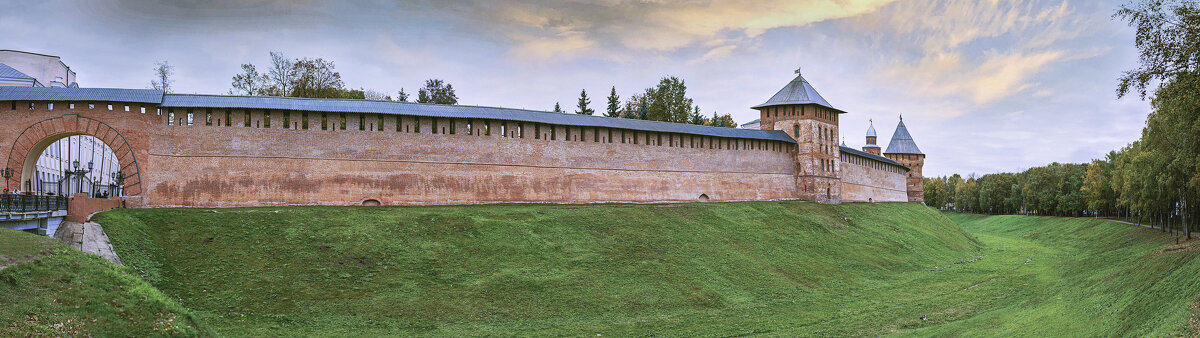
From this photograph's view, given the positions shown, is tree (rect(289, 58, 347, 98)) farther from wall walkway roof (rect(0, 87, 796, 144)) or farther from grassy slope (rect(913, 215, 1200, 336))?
grassy slope (rect(913, 215, 1200, 336))

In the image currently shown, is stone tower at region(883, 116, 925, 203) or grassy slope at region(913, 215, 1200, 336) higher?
stone tower at region(883, 116, 925, 203)

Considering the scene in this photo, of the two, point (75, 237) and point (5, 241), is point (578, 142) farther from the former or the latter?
point (5, 241)

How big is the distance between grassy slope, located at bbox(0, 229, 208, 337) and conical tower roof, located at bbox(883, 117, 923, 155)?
72.2 m

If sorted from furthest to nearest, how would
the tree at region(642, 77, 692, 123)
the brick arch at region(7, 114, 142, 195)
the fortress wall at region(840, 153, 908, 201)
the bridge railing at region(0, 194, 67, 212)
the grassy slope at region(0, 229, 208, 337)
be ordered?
the tree at region(642, 77, 692, 123) < the fortress wall at region(840, 153, 908, 201) < the brick arch at region(7, 114, 142, 195) < the bridge railing at region(0, 194, 67, 212) < the grassy slope at region(0, 229, 208, 337)

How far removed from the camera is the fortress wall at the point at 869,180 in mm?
53906

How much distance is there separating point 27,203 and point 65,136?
9942 mm

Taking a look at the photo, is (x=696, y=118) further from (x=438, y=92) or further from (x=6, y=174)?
(x=6, y=174)

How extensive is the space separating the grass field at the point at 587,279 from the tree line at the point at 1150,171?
476 cm

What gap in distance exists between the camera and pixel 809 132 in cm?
4819

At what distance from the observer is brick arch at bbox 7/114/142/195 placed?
89.1 feet

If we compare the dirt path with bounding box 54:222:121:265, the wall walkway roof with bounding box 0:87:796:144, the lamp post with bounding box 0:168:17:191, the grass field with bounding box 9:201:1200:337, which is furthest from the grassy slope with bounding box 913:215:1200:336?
the lamp post with bounding box 0:168:17:191

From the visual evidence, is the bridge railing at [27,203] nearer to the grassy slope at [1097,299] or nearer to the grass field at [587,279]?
the grass field at [587,279]

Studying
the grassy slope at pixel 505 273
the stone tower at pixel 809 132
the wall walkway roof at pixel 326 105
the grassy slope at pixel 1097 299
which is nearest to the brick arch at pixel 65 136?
the wall walkway roof at pixel 326 105

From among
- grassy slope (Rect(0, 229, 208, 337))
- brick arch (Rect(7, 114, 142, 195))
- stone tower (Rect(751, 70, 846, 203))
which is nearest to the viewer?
grassy slope (Rect(0, 229, 208, 337))
